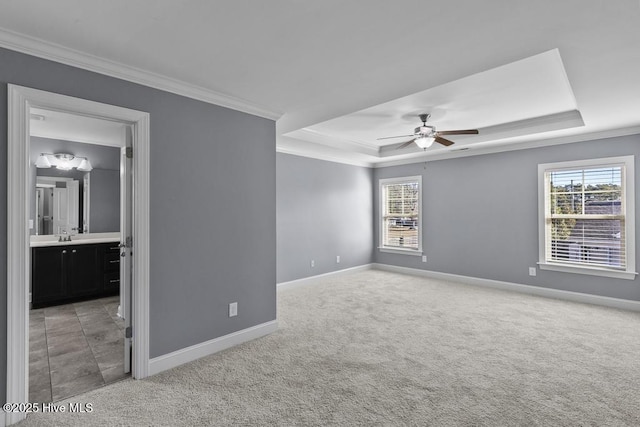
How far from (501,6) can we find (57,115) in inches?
177

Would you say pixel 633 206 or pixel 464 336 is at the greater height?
pixel 633 206

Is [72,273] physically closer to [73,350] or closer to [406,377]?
[73,350]

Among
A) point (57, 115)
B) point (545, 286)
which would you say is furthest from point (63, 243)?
point (545, 286)

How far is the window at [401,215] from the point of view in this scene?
21.9 feet

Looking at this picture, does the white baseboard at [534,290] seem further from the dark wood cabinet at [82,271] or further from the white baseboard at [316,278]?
the dark wood cabinet at [82,271]

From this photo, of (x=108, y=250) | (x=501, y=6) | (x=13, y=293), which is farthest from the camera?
(x=108, y=250)

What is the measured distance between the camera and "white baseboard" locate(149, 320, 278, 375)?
2.66 m

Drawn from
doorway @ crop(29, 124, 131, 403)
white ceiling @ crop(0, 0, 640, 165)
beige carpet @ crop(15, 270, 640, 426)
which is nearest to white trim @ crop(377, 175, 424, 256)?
beige carpet @ crop(15, 270, 640, 426)

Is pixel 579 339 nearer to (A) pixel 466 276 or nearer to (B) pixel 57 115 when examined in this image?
(A) pixel 466 276

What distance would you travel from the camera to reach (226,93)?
299 cm

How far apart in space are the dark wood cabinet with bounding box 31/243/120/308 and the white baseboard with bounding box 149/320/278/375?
292 cm

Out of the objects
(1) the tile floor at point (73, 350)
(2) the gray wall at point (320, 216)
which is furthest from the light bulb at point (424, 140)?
(1) the tile floor at point (73, 350)

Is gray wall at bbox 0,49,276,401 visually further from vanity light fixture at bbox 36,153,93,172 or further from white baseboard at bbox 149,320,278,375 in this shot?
vanity light fixture at bbox 36,153,93,172

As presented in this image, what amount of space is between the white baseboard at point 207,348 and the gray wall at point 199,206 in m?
0.05
